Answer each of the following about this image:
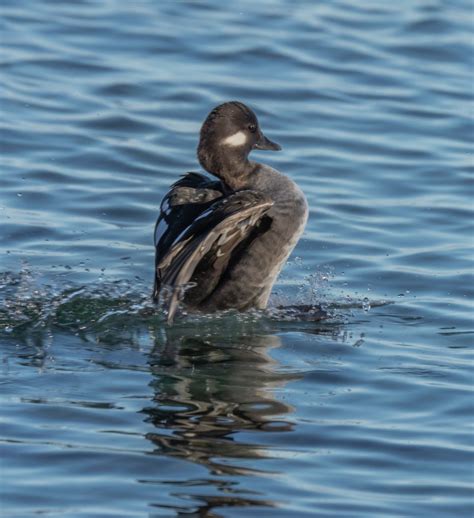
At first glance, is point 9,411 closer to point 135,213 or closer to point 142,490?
point 142,490

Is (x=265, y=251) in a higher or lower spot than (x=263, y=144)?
lower

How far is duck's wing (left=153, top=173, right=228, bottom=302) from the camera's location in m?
7.71

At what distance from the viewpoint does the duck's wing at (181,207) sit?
7.71 meters

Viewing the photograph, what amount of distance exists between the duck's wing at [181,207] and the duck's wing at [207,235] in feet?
0.69

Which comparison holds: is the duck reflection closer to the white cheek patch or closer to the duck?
the duck

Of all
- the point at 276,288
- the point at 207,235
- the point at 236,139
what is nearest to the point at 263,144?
the point at 236,139

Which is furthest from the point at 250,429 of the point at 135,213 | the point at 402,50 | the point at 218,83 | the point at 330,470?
the point at 402,50

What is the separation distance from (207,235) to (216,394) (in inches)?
32.7

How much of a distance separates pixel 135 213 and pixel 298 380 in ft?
11.4

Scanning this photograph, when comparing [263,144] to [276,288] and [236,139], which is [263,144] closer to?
[236,139]

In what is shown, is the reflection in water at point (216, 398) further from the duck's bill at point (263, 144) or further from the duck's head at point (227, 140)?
the duck's bill at point (263, 144)

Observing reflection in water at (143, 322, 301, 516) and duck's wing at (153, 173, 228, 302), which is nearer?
reflection in water at (143, 322, 301, 516)

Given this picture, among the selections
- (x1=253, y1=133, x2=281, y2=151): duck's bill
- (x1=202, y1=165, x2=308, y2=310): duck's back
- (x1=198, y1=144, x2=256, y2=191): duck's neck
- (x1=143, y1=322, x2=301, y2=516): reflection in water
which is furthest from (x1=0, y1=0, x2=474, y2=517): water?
(x1=253, y1=133, x2=281, y2=151): duck's bill

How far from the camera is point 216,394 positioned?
6.78 metres
